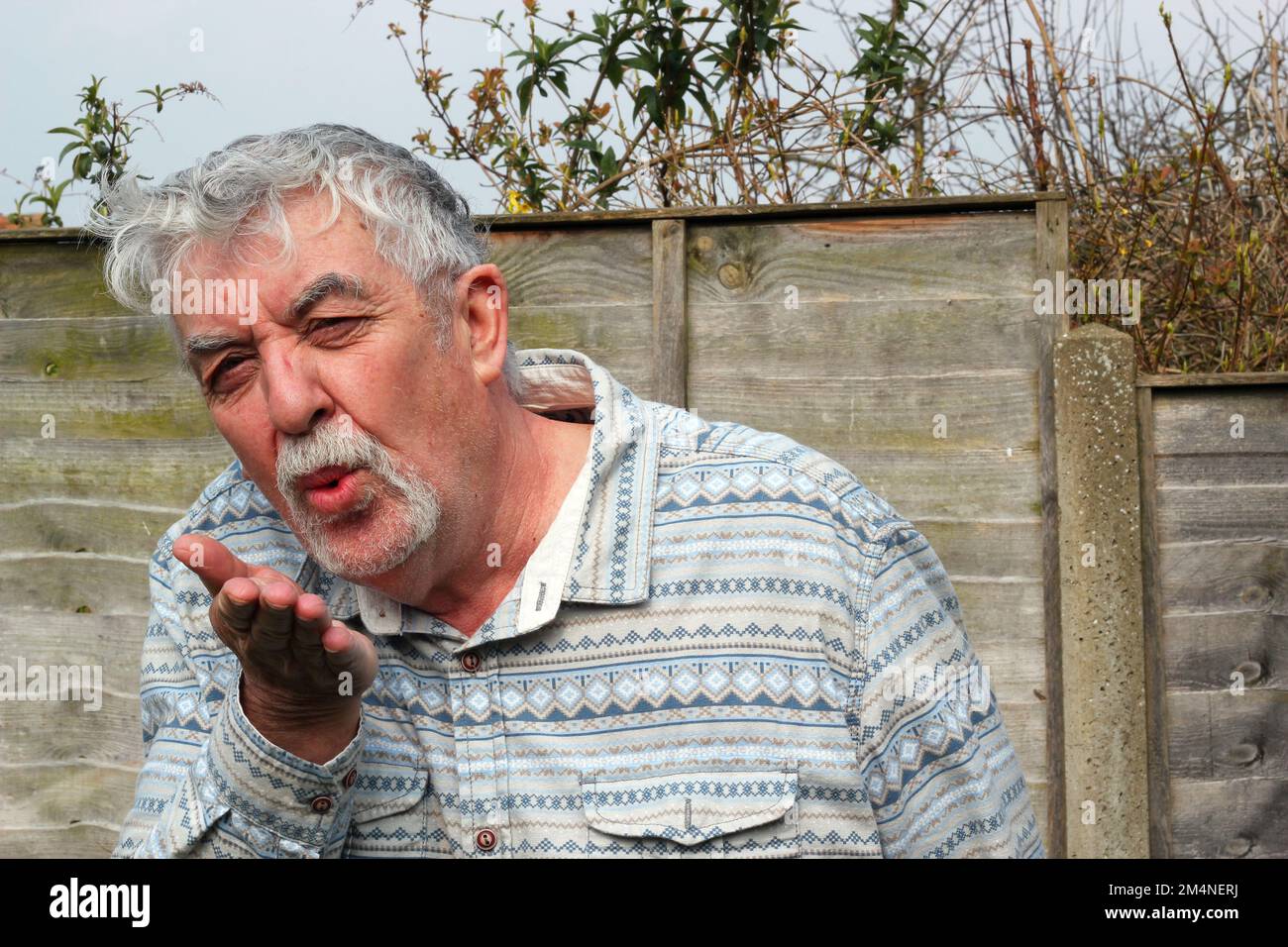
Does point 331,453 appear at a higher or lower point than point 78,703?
higher

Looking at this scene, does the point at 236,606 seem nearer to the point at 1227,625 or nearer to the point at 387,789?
the point at 387,789

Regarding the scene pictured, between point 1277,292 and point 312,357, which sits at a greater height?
point 1277,292

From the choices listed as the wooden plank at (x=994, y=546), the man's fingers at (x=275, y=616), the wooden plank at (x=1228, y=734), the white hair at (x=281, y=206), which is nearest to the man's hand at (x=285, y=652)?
the man's fingers at (x=275, y=616)

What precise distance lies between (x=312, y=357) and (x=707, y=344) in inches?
55.2

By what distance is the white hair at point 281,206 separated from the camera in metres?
2.09

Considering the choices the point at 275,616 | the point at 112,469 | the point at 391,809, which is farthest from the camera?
the point at 112,469

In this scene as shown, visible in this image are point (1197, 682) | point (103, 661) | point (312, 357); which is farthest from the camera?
point (103, 661)

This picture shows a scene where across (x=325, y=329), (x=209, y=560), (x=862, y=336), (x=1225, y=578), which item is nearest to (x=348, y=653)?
(x=209, y=560)

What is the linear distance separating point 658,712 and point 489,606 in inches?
14.1

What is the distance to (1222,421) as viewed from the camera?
325cm

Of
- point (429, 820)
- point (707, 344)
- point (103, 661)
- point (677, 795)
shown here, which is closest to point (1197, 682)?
point (707, 344)

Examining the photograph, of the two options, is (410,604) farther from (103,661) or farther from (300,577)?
(103,661)

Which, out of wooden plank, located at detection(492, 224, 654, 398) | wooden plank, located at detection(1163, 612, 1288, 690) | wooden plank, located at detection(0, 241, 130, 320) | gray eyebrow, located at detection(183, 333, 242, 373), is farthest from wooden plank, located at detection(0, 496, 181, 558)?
wooden plank, located at detection(1163, 612, 1288, 690)
